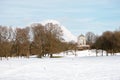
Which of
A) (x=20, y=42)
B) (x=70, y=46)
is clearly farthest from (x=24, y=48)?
(x=70, y=46)

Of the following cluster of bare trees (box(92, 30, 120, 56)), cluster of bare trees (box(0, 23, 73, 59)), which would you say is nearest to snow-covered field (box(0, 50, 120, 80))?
cluster of bare trees (box(0, 23, 73, 59))

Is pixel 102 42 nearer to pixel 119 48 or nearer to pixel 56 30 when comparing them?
pixel 119 48

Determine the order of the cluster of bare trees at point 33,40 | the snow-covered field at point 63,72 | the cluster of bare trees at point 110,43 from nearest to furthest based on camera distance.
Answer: the snow-covered field at point 63,72
the cluster of bare trees at point 33,40
the cluster of bare trees at point 110,43

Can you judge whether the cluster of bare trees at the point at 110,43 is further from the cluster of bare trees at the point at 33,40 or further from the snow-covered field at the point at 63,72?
the snow-covered field at the point at 63,72

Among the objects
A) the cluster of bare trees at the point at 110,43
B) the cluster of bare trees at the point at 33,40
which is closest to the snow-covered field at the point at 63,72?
the cluster of bare trees at the point at 33,40

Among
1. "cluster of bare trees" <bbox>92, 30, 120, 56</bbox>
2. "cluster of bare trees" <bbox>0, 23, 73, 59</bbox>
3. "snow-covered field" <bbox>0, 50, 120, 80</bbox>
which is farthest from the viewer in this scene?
"cluster of bare trees" <bbox>92, 30, 120, 56</bbox>

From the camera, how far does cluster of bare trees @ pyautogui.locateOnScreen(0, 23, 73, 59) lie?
65.6m

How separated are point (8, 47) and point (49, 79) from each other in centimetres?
4306

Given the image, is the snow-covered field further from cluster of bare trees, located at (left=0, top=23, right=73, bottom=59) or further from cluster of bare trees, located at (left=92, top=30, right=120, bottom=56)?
cluster of bare trees, located at (left=92, top=30, right=120, bottom=56)

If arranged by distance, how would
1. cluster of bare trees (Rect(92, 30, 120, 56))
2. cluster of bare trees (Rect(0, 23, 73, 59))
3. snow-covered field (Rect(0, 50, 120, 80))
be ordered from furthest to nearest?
cluster of bare trees (Rect(92, 30, 120, 56)) → cluster of bare trees (Rect(0, 23, 73, 59)) → snow-covered field (Rect(0, 50, 120, 80))

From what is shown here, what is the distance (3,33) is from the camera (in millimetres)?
64875

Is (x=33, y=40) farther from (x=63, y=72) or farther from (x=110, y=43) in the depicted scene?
(x=63, y=72)

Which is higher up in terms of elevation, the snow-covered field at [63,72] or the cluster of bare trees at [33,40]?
the cluster of bare trees at [33,40]

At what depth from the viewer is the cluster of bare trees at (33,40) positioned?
65625 millimetres
